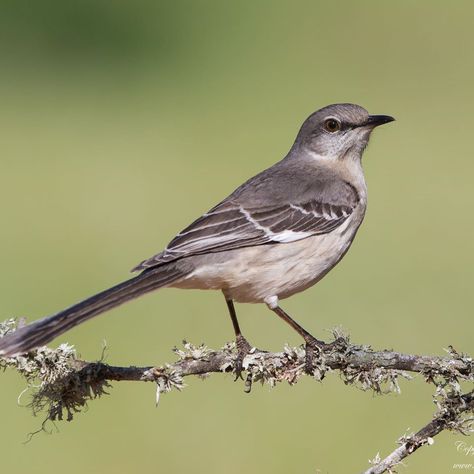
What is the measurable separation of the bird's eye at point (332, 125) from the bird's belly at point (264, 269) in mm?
940

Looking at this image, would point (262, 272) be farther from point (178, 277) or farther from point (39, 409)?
point (39, 409)

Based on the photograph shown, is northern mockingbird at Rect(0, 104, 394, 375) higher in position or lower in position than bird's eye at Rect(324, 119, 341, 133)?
lower

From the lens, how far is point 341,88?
18.7 meters

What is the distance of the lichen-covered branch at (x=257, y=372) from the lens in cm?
290

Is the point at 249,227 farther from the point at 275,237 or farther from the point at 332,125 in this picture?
the point at 332,125

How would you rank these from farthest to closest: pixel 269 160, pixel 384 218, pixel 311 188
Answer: pixel 269 160
pixel 384 218
pixel 311 188

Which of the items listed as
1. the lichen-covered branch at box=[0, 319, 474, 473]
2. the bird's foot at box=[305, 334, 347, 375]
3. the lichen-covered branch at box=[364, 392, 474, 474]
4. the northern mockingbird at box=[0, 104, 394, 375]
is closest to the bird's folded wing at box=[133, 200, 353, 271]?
the northern mockingbird at box=[0, 104, 394, 375]

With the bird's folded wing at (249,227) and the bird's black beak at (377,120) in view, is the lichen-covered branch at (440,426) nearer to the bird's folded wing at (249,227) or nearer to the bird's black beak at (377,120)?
the bird's folded wing at (249,227)

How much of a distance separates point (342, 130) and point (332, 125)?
6 centimetres

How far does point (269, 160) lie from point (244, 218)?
996 centimetres

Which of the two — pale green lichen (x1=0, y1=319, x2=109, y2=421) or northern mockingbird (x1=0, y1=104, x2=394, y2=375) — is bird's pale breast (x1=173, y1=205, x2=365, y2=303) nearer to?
northern mockingbird (x1=0, y1=104, x2=394, y2=375)

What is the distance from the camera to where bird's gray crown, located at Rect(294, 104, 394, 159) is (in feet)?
16.5

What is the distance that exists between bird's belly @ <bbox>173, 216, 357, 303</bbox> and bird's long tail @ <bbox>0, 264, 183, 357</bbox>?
0.39 ft

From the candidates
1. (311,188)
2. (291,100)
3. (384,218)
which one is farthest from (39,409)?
(291,100)
